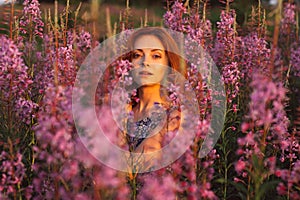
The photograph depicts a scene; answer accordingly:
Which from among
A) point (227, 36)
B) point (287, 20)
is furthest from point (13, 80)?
point (287, 20)

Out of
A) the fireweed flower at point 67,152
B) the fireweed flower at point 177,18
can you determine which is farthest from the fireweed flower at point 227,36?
the fireweed flower at point 67,152

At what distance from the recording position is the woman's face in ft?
15.1

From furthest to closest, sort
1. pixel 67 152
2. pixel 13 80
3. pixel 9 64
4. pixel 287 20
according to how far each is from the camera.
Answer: pixel 287 20
pixel 13 80
pixel 9 64
pixel 67 152

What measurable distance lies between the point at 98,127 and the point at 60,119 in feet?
1.13

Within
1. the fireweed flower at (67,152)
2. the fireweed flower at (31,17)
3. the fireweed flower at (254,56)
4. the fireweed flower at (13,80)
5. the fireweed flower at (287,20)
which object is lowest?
the fireweed flower at (67,152)

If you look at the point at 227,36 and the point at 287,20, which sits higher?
the point at 287,20

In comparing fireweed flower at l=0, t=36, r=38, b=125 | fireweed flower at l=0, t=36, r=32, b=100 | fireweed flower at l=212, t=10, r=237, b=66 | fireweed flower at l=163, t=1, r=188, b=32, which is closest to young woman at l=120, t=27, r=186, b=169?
fireweed flower at l=163, t=1, r=188, b=32

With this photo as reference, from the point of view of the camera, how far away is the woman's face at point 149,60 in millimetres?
4605

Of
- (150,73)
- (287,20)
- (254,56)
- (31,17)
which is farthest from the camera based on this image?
(287,20)

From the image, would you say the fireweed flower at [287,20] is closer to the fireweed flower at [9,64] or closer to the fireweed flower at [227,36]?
the fireweed flower at [227,36]

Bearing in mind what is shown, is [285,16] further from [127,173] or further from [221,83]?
[127,173]

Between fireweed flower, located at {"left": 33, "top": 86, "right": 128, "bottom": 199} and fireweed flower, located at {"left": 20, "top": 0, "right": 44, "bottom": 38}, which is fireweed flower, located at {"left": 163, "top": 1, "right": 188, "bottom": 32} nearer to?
fireweed flower, located at {"left": 20, "top": 0, "right": 44, "bottom": 38}

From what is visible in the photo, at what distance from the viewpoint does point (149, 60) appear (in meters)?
4.66

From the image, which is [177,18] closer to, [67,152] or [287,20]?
[67,152]
